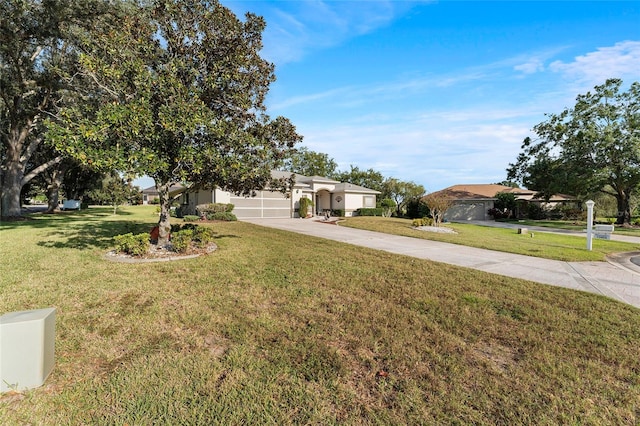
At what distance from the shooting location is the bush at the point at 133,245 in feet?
25.8

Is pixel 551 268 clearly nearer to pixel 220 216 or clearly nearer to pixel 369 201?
pixel 220 216

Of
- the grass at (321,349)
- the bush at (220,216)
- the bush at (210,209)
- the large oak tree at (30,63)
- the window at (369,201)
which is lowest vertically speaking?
the grass at (321,349)

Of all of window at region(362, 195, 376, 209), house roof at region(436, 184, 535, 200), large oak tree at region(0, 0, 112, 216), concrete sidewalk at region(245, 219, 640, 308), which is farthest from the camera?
house roof at region(436, 184, 535, 200)

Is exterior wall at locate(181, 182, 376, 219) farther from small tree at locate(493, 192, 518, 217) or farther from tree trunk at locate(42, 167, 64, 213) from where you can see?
small tree at locate(493, 192, 518, 217)

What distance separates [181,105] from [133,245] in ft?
12.9

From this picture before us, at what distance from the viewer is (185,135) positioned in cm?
778

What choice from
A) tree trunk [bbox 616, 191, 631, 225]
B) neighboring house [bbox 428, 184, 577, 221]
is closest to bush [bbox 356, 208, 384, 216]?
neighboring house [bbox 428, 184, 577, 221]

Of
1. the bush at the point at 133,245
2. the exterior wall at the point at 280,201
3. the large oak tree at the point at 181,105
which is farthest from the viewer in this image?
the exterior wall at the point at 280,201

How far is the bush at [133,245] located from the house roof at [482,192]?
30591mm

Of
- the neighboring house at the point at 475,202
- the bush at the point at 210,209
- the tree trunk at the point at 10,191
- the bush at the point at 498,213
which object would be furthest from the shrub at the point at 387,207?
the tree trunk at the point at 10,191

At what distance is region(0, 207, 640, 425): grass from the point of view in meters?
2.57

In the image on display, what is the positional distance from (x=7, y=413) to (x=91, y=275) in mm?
4353

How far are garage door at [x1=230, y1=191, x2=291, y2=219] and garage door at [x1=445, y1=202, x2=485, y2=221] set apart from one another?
60.1 feet

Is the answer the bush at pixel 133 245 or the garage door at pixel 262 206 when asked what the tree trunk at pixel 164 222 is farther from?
the garage door at pixel 262 206
